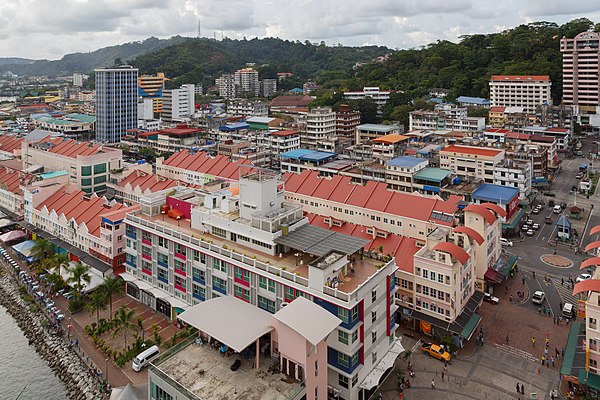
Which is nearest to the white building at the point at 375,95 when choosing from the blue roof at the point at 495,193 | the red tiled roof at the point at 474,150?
the red tiled roof at the point at 474,150

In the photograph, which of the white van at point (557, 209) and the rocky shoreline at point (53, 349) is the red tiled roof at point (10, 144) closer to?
the rocky shoreline at point (53, 349)

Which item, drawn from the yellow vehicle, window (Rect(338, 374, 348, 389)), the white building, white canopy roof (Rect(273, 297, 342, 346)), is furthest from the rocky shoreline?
the white building

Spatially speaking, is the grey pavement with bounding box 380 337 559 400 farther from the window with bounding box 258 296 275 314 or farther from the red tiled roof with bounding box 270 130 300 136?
the red tiled roof with bounding box 270 130 300 136

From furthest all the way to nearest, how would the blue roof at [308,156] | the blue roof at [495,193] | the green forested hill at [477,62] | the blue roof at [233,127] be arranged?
the green forested hill at [477,62] → the blue roof at [233,127] → the blue roof at [308,156] → the blue roof at [495,193]

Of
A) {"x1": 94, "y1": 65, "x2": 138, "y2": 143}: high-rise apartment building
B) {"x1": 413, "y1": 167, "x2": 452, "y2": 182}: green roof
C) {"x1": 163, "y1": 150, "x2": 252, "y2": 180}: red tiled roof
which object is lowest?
{"x1": 413, "y1": 167, "x2": 452, "y2": 182}: green roof

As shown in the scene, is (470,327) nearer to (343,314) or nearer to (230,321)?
(343,314)

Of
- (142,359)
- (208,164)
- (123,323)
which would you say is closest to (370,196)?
(123,323)

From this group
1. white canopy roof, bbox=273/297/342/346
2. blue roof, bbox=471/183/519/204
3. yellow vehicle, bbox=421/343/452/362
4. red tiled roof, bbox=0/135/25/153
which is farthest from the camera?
red tiled roof, bbox=0/135/25/153
